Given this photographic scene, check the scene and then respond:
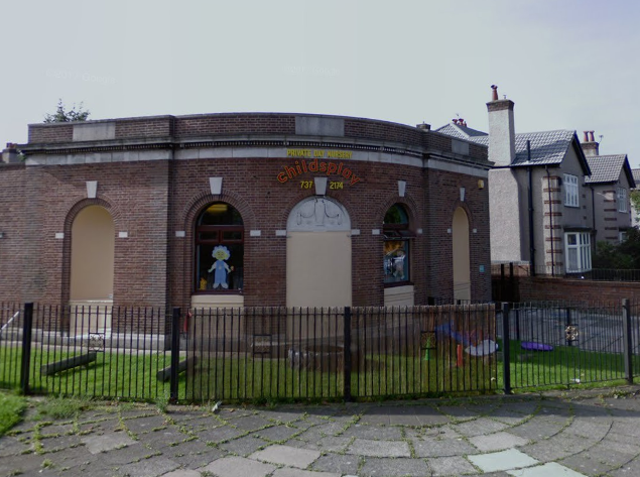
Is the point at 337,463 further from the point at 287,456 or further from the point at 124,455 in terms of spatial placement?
the point at 124,455

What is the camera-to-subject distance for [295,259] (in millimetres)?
11844

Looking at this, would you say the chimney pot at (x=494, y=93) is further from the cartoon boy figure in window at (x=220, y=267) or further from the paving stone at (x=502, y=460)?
the paving stone at (x=502, y=460)

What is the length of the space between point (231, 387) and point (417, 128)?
996 cm

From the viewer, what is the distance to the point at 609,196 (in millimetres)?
28453

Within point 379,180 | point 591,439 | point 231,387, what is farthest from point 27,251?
point 591,439

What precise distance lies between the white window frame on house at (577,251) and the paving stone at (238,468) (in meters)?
21.2

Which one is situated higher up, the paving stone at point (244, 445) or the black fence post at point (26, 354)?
the black fence post at point (26, 354)

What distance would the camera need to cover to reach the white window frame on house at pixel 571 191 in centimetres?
2281

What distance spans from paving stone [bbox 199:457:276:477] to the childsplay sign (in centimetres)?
766

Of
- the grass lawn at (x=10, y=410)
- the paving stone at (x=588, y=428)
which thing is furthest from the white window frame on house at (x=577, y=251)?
the grass lawn at (x=10, y=410)

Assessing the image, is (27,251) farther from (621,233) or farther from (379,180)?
(621,233)

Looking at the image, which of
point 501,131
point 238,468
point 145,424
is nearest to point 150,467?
point 238,468

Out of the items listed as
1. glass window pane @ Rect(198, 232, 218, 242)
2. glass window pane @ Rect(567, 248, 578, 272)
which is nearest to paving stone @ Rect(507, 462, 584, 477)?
glass window pane @ Rect(198, 232, 218, 242)

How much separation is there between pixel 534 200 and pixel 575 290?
5.56 metres
